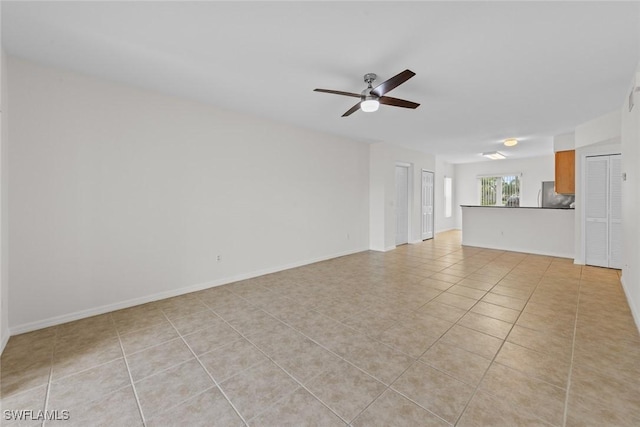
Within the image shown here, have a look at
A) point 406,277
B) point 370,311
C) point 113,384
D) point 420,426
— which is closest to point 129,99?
point 113,384

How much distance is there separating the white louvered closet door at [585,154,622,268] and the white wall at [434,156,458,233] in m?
4.54

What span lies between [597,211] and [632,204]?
2.32 m

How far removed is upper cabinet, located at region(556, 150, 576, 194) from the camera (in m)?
5.27

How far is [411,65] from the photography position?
2656 mm

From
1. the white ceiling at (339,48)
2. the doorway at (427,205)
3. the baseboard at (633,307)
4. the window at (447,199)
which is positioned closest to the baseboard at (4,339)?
the white ceiling at (339,48)

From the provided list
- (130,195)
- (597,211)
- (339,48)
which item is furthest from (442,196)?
(130,195)

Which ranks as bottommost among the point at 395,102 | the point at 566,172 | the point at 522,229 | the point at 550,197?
the point at 522,229

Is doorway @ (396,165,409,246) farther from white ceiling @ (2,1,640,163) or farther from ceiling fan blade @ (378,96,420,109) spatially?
ceiling fan blade @ (378,96,420,109)

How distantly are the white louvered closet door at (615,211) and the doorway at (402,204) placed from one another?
3.90 metres

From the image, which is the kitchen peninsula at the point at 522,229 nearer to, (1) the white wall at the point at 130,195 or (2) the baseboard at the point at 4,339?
(1) the white wall at the point at 130,195

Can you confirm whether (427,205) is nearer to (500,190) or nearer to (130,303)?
(500,190)

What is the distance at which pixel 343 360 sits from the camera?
2.12 metres

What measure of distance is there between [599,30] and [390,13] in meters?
1.78

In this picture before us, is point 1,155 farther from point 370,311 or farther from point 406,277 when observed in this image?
point 406,277
